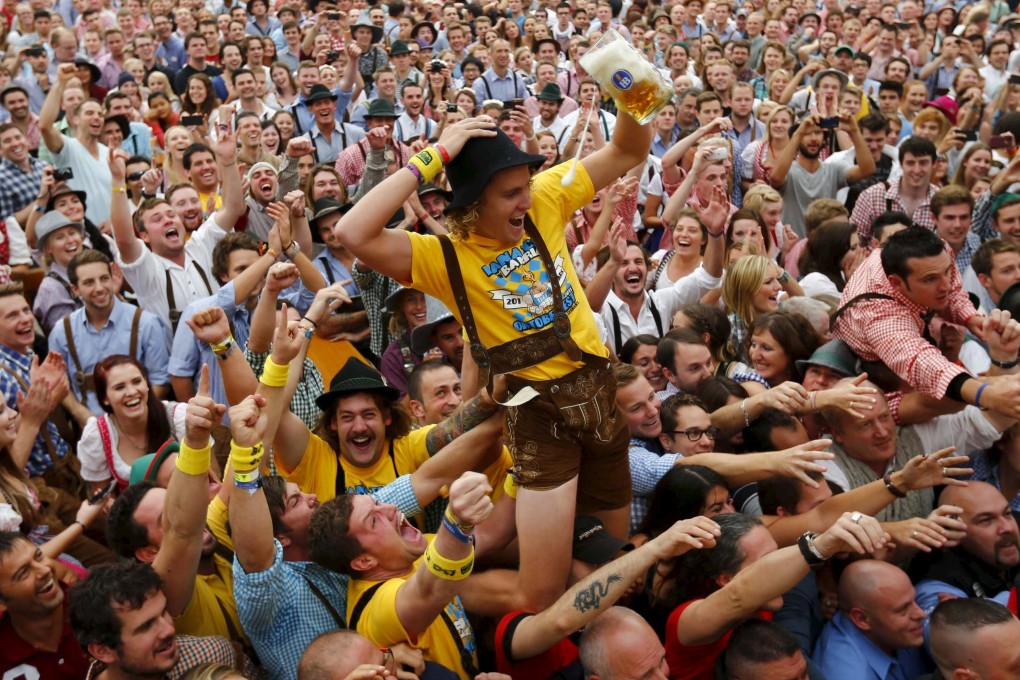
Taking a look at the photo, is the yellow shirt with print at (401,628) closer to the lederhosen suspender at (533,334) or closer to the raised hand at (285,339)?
the lederhosen suspender at (533,334)

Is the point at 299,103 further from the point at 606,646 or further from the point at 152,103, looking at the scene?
the point at 606,646

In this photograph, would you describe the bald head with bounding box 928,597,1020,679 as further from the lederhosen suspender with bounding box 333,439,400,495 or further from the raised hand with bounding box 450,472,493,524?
the lederhosen suspender with bounding box 333,439,400,495

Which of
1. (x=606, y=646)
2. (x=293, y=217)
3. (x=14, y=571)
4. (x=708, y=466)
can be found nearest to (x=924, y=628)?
(x=708, y=466)

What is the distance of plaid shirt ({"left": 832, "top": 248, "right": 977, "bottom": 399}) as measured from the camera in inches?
171

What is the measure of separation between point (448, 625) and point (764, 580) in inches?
44.1

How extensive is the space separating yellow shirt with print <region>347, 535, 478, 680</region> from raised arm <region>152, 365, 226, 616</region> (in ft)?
1.93

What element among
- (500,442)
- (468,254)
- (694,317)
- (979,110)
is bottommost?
(979,110)

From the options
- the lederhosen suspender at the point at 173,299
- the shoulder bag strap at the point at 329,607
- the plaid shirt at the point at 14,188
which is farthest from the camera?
the plaid shirt at the point at 14,188

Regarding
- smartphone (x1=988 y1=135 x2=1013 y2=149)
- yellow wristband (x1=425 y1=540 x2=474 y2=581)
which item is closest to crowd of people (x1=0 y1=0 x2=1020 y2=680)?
yellow wristband (x1=425 y1=540 x2=474 y2=581)

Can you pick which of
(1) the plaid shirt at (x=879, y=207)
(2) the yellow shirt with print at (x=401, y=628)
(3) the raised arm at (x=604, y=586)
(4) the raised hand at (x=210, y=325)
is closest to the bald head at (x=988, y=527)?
(3) the raised arm at (x=604, y=586)

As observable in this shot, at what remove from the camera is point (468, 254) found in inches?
138

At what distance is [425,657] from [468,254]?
1.38 meters

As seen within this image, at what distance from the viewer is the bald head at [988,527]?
4.34m

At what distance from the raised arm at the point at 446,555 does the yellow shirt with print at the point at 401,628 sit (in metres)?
0.06
